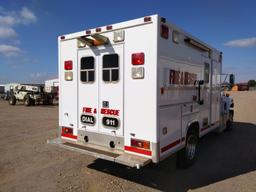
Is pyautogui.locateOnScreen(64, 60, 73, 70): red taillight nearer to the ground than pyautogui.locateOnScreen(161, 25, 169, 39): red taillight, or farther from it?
nearer to the ground

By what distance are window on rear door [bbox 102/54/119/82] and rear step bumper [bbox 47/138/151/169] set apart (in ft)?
4.55

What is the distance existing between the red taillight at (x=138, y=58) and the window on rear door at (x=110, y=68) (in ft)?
1.36

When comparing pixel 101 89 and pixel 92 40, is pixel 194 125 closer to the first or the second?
pixel 101 89

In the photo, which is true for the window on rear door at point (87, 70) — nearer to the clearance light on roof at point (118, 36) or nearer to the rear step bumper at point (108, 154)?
the clearance light on roof at point (118, 36)

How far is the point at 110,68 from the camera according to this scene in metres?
4.23

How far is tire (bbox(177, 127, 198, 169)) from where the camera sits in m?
4.91

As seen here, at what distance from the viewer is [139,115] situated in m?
3.84

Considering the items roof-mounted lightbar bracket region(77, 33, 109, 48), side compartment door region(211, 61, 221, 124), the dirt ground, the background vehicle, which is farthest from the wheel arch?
the background vehicle

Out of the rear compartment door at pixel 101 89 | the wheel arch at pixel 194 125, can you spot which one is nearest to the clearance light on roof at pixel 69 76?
the rear compartment door at pixel 101 89

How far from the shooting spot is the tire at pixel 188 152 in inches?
193

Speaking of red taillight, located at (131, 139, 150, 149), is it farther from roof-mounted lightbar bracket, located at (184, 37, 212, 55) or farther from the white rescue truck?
roof-mounted lightbar bracket, located at (184, 37, 212, 55)

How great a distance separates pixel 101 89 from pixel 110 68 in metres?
0.48

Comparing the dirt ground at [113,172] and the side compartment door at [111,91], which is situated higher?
the side compartment door at [111,91]

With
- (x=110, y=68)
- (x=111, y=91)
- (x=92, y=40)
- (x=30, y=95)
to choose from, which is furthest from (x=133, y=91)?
(x=30, y=95)
